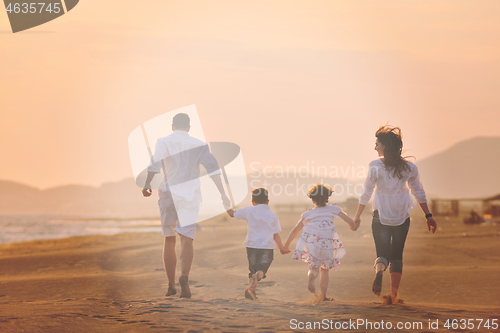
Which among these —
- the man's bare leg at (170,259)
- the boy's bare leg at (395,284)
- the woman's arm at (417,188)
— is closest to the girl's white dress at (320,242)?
the boy's bare leg at (395,284)

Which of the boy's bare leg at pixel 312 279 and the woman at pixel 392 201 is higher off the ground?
the woman at pixel 392 201

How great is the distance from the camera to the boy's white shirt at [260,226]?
22.6 ft

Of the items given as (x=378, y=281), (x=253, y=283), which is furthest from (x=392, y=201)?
(x=253, y=283)

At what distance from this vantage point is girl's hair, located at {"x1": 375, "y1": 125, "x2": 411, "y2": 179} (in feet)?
20.0

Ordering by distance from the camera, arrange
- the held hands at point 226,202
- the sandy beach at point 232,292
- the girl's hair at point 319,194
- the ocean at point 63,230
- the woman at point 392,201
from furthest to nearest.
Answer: the ocean at point 63,230
the girl's hair at point 319,194
the held hands at point 226,202
the woman at point 392,201
the sandy beach at point 232,292

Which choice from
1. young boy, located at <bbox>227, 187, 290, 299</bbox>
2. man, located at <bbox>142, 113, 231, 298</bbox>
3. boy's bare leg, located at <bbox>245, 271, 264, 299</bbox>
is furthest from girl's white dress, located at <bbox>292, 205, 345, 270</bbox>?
man, located at <bbox>142, 113, 231, 298</bbox>

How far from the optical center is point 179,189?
6.41 meters

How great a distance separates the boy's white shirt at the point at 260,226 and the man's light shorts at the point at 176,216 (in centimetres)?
81

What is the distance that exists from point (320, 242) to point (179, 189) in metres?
2.03

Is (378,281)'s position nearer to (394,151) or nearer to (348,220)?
(348,220)

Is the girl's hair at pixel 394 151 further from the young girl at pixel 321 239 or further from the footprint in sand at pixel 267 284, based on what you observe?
the footprint in sand at pixel 267 284

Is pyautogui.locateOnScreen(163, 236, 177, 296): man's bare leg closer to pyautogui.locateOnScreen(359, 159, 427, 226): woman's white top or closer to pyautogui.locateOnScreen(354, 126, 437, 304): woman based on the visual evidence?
pyautogui.locateOnScreen(354, 126, 437, 304): woman

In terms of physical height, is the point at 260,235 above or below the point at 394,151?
below

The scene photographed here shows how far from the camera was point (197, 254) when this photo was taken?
14.4m
